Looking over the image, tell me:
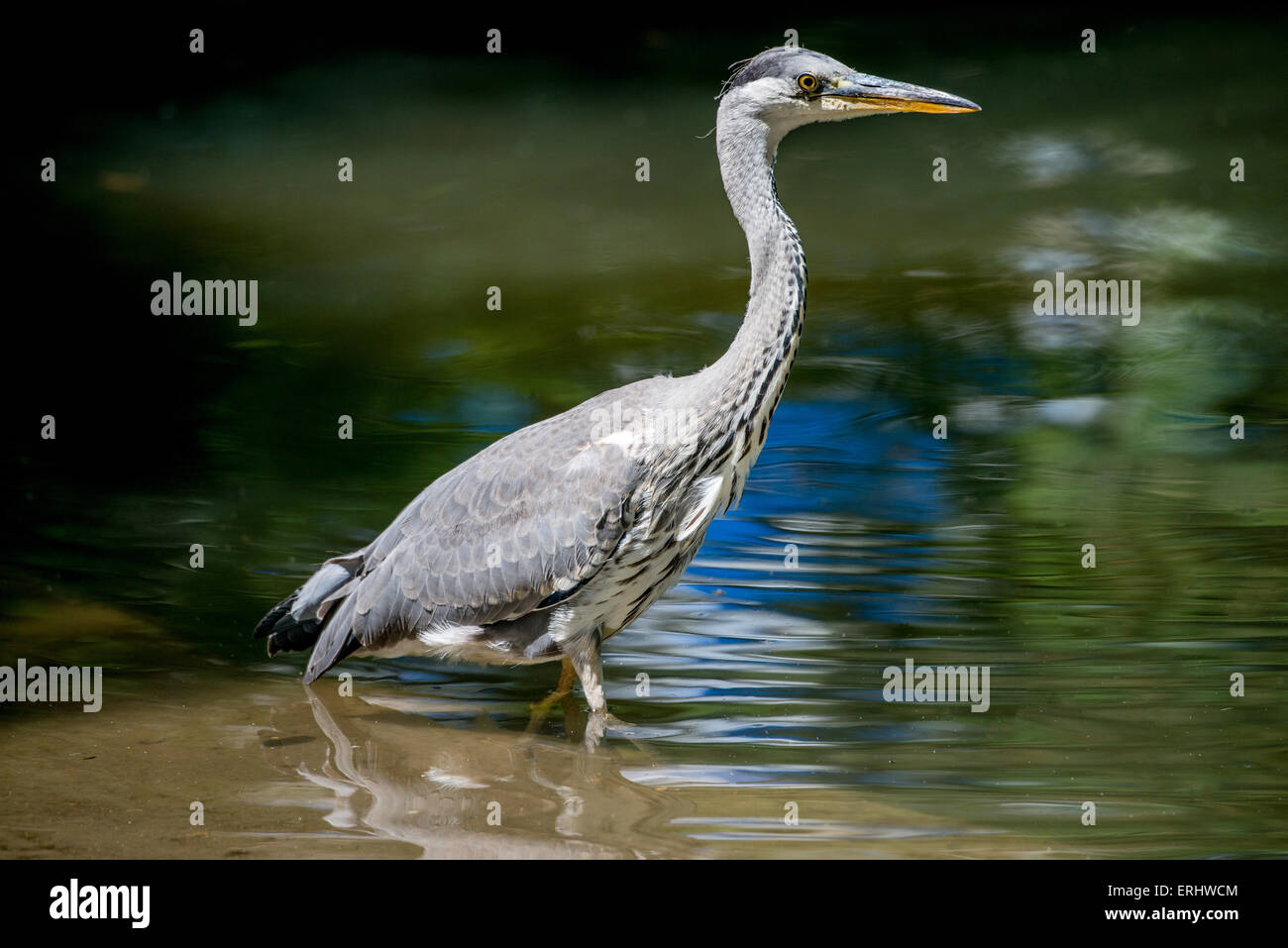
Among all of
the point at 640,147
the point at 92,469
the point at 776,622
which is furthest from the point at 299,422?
the point at 640,147

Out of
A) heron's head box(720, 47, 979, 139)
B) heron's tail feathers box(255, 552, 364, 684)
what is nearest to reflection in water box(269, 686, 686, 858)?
heron's tail feathers box(255, 552, 364, 684)

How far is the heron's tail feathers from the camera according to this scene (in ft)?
22.5

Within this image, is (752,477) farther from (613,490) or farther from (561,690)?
(613,490)

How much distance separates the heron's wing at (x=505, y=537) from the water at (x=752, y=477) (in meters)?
0.51

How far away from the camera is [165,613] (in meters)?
7.75

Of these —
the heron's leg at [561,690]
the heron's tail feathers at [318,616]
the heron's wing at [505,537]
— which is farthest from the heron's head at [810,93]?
the heron's tail feathers at [318,616]

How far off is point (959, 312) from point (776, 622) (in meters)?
5.78

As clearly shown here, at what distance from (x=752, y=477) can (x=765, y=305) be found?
345 centimetres

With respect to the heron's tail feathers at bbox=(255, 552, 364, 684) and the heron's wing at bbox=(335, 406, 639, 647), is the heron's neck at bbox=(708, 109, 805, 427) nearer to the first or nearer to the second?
the heron's wing at bbox=(335, 406, 639, 647)

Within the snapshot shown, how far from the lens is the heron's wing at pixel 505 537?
6.36 meters

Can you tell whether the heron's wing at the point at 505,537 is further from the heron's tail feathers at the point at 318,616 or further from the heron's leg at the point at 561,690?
the heron's leg at the point at 561,690

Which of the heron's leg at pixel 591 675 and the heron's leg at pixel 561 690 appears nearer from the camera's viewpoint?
the heron's leg at pixel 591 675

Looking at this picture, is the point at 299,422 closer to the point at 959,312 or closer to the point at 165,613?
the point at 165,613

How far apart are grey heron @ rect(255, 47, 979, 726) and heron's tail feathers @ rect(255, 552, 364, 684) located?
0.06 ft
